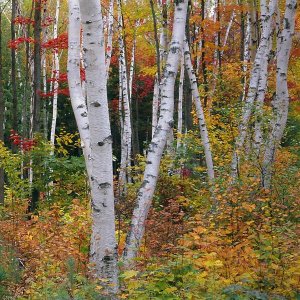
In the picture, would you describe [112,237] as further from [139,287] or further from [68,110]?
[68,110]

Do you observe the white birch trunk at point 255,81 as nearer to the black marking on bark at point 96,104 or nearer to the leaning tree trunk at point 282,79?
the leaning tree trunk at point 282,79

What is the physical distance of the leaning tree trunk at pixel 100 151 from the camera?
4.72 meters

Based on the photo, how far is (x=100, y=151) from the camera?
4762mm

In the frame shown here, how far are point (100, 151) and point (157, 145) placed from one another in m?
1.41

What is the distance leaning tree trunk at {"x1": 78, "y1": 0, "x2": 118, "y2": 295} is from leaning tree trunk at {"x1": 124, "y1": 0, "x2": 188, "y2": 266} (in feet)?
2.21

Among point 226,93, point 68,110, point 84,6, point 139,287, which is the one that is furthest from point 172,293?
point 68,110

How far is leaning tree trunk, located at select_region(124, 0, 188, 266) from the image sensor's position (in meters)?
5.71

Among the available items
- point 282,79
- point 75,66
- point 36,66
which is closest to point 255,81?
point 282,79

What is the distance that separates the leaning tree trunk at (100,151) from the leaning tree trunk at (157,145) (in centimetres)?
67

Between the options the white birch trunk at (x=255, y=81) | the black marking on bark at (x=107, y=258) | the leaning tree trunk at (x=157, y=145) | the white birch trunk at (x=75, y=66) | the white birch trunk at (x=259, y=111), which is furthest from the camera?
the white birch trunk at (x=255, y=81)

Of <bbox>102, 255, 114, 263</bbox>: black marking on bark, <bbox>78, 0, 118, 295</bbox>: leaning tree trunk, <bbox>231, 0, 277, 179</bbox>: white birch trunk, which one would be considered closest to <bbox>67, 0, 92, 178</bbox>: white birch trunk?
<bbox>78, 0, 118, 295</bbox>: leaning tree trunk

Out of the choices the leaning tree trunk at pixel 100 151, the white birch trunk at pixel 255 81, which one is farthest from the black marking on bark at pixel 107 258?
the white birch trunk at pixel 255 81

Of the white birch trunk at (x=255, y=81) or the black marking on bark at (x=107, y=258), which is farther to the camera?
the white birch trunk at (x=255, y=81)

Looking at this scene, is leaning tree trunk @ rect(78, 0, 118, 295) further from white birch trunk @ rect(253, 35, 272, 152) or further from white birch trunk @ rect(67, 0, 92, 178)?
white birch trunk @ rect(253, 35, 272, 152)
